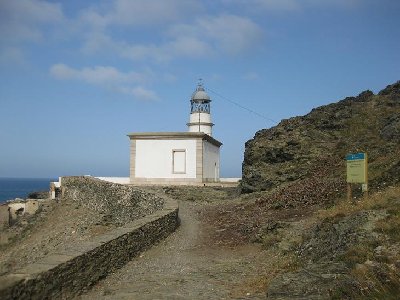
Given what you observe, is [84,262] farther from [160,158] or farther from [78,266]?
[160,158]

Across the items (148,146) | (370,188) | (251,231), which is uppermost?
Answer: (148,146)

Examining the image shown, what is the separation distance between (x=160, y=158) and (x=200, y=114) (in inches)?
512

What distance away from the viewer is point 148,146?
3288cm

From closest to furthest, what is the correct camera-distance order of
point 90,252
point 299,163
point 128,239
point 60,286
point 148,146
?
point 60,286, point 90,252, point 128,239, point 299,163, point 148,146

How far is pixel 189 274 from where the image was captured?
9250mm

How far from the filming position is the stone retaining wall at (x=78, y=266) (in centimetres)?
592

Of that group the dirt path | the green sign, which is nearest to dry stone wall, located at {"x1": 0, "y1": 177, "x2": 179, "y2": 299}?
the dirt path

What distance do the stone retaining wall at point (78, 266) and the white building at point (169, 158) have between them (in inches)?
765

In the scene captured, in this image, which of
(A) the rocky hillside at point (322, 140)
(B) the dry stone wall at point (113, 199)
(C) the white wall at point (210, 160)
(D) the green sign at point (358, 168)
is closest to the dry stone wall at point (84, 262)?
(B) the dry stone wall at point (113, 199)

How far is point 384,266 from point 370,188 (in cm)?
869

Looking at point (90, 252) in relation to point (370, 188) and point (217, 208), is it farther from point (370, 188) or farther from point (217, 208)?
point (217, 208)

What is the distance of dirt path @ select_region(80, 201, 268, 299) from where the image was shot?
7697mm

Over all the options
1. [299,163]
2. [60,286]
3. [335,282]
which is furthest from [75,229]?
[335,282]

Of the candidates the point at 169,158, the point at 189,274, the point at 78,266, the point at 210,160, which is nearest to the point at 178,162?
the point at 169,158
